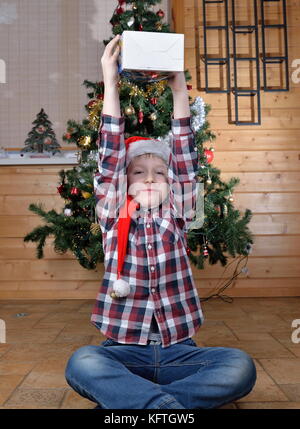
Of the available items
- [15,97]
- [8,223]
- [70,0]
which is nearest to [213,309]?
[8,223]

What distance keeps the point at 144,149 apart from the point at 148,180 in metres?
0.08

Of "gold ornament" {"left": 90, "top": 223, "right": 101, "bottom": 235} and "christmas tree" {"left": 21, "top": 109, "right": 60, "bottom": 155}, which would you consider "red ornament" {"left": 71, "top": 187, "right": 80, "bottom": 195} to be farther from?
"christmas tree" {"left": 21, "top": 109, "right": 60, "bottom": 155}

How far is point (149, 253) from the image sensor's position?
3.16 feet

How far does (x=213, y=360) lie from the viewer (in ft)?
2.94

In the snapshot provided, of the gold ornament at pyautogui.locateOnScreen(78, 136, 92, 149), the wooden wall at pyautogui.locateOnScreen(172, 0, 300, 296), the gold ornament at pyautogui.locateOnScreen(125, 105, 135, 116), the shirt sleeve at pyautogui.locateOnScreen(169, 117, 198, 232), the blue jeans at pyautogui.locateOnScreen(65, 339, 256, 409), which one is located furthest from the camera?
the wooden wall at pyautogui.locateOnScreen(172, 0, 300, 296)

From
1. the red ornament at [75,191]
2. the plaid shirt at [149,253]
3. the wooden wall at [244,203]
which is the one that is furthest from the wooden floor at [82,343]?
the red ornament at [75,191]

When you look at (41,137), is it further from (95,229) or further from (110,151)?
(110,151)

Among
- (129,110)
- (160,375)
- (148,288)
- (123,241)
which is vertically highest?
(129,110)

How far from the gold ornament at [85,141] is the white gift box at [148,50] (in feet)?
3.77

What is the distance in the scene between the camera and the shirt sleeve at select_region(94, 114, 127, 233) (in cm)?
96

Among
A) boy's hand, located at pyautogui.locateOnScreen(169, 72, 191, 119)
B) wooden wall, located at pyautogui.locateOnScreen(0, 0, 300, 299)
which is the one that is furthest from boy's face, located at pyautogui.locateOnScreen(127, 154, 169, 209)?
wooden wall, located at pyautogui.locateOnScreen(0, 0, 300, 299)

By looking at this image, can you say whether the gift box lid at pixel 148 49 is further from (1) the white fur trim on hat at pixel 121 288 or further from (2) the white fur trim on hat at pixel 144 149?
(1) the white fur trim on hat at pixel 121 288

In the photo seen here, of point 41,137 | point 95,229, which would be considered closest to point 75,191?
point 95,229

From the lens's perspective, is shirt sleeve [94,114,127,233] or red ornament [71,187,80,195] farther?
red ornament [71,187,80,195]
